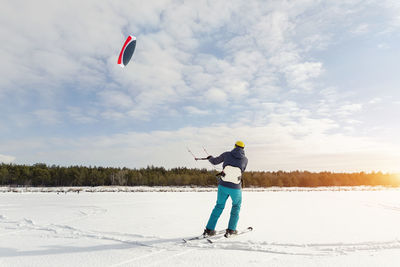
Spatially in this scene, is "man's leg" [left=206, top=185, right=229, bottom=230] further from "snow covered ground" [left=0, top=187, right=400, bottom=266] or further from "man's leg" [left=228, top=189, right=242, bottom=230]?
"snow covered ground" [left=0, top=187, right=400, bottom=266]

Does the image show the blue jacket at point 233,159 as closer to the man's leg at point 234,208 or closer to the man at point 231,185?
the man at point 231,185

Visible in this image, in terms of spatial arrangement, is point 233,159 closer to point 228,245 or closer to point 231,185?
point 231,185

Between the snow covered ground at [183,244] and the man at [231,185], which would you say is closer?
the snow covered ground at [183,244]

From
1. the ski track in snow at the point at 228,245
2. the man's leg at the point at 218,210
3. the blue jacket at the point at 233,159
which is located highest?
the blue jacket at the point at 233,159

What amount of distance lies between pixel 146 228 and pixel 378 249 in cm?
539

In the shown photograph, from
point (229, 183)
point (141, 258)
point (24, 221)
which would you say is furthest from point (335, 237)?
point (24, 221)

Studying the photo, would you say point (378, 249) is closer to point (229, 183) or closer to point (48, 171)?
point (229, 183)

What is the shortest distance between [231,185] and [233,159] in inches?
24.8

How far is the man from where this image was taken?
6.30 m

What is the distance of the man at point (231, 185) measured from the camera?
6305mm

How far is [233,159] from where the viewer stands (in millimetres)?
Answer: 6508

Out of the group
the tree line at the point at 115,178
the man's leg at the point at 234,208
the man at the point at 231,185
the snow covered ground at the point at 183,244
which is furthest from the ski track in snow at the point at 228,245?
the tree line at the point at 115,178

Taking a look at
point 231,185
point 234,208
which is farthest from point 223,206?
point 231,185

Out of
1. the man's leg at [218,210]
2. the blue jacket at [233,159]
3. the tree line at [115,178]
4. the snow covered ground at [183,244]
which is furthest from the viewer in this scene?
the tree line at [115,178]
